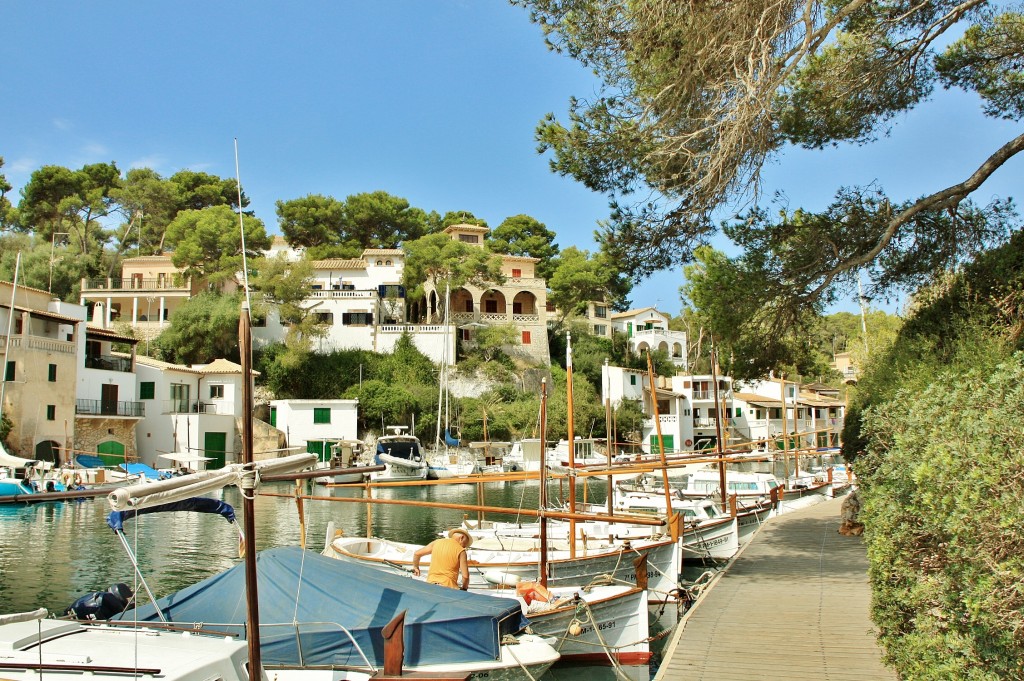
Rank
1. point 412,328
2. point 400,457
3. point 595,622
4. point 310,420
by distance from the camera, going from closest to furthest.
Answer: point 595,622 < point 400,457 < point 310,420 < point 412,328

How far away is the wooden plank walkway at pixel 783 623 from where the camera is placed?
8234 mm

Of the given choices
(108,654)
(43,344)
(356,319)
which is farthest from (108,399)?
(108,654)

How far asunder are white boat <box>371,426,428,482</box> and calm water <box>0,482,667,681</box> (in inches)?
134

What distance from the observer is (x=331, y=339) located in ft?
170

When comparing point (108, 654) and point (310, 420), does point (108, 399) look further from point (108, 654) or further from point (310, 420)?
point (108, 654)

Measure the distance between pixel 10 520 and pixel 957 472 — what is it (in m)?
30.6

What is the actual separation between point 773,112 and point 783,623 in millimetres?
6956

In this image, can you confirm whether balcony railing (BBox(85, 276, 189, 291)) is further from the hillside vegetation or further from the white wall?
the hillside vegetation

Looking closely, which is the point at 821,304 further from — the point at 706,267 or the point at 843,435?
the point at 843,435

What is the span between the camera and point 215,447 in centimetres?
4303

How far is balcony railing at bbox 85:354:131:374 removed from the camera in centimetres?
3975

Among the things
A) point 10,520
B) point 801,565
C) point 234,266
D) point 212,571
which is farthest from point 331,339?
point 801,565

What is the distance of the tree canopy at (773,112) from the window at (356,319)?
40800 millimetres

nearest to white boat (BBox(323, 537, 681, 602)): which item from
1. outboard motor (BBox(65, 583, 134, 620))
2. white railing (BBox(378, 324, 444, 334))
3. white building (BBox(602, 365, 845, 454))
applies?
outboard motor (BBox(65, 583, 134, 620))
